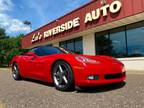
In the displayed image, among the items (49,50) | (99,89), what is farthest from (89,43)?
(99,89)

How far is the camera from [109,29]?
14.6m

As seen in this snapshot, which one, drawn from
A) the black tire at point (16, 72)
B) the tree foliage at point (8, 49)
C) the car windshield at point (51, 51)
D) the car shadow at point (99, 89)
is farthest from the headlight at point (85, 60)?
the tree foliage at point (8, 49)

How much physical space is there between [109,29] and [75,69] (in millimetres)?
9088

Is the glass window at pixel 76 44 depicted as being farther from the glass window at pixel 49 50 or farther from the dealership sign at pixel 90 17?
the glass window at pixel 49 50

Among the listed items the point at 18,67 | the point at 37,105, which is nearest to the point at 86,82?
the point at 37,105

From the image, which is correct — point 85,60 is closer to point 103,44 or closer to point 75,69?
point 75,69

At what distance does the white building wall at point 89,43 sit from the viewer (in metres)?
16.0

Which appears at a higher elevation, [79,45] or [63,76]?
[79,45]

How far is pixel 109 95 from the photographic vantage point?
546 centimetres

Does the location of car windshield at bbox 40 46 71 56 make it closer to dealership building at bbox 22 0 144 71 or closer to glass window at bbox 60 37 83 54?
dealership building at bbox 22 0 144 71

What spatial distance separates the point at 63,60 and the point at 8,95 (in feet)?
5.39

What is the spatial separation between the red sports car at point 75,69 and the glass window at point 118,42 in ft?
22.5

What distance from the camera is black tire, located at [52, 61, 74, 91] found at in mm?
6082

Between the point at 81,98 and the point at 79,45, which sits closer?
the point at 81,98
